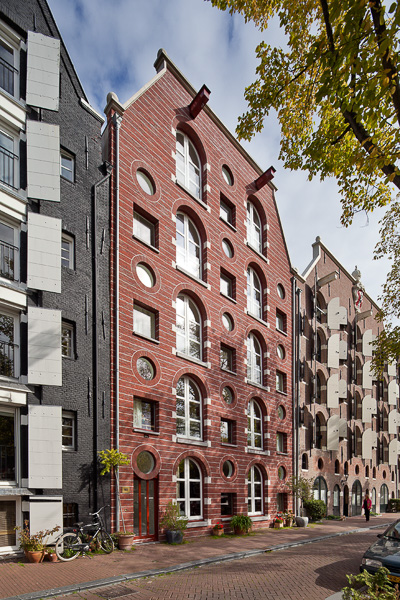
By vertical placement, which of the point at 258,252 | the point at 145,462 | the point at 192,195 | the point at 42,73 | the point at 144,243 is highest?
the point at 42,73

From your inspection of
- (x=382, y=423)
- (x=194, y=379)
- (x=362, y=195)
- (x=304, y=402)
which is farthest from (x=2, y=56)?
(x=382, y=423)

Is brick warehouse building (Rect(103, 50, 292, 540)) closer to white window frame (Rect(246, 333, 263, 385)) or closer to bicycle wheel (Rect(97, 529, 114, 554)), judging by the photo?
white window frame (Rect(246, 333, 263, 385))

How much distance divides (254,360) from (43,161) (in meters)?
15.8

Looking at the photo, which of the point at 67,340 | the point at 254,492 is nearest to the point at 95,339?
the point at 67,340

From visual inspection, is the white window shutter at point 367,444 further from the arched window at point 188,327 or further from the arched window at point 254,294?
the arched window at point 188,327

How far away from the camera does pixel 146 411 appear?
59.1ft

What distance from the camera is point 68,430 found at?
48.4 ft

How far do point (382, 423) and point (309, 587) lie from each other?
42.5m

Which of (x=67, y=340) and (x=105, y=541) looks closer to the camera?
(x=105, y=541)

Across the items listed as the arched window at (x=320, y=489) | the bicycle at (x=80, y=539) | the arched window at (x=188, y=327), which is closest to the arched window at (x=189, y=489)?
the arched window at (x=188, y=327)

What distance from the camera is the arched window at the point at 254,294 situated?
2689cm

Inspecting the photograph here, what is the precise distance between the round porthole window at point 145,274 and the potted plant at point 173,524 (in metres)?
7.84

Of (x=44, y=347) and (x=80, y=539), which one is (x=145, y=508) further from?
(x=44, y=347)

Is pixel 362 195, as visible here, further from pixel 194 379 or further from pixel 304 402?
pixel 304 402
